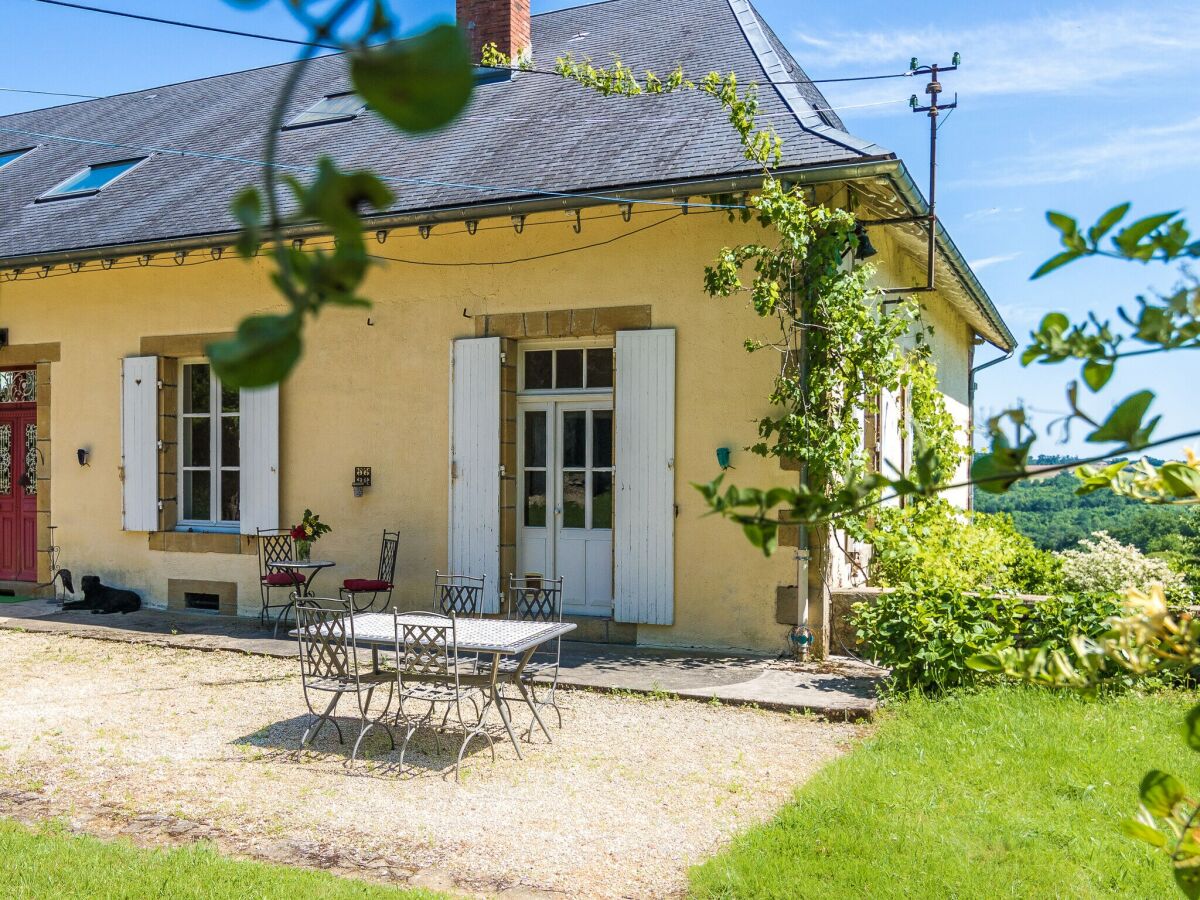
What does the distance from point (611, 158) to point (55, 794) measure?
5747 millimetres

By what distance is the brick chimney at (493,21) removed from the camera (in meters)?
10.6

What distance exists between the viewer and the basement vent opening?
381 inches

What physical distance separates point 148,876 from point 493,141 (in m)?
7.11

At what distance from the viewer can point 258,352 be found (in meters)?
0.46

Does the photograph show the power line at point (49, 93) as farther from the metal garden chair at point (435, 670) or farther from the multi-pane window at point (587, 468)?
the metal garden chair at point (435, 670)

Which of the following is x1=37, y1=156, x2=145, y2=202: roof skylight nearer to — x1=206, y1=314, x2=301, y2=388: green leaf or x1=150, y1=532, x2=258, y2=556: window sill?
x1=150, y1=532, x2=258, y2=556: window sill

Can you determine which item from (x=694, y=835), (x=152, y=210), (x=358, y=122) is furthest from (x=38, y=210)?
(x=694, y=835)

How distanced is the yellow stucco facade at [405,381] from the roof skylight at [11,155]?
372 cm

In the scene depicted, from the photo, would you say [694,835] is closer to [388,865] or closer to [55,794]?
[388,865]

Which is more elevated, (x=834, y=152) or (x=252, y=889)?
(x=834, y=152)

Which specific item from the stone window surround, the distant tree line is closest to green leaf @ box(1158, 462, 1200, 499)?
the distant tree line

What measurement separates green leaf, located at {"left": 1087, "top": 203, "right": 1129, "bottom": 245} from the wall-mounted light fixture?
8357 mm

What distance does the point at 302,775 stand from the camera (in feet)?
16.0

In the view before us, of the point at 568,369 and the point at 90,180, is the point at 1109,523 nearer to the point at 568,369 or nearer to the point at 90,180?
the point at 568,369
